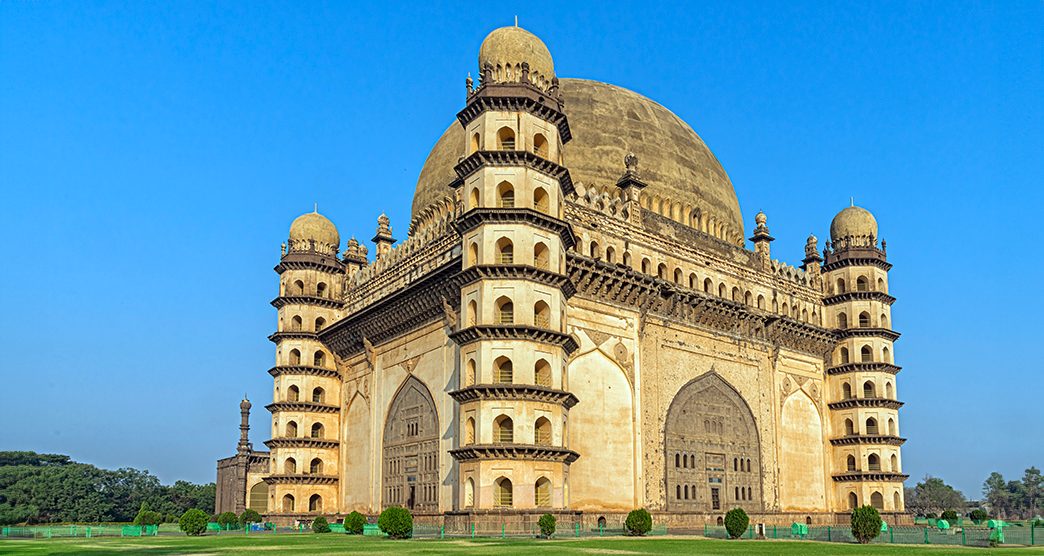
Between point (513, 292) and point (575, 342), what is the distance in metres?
3.43

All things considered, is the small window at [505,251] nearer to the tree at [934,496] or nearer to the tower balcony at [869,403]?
the tower balcony at [869,403]

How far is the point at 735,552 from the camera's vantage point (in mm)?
21828

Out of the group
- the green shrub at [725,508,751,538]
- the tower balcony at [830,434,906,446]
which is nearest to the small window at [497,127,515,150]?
the green shrub at [725,508,751,538]

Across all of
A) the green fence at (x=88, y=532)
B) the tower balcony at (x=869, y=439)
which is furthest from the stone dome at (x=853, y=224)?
the green fence at (x=88, y=532)

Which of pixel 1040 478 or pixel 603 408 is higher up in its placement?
pixel 603 408

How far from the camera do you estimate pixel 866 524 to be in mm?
28328

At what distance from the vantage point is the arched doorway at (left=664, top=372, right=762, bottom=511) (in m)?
38.2

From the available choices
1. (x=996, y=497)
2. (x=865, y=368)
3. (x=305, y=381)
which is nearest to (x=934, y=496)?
(x=996, y=497)

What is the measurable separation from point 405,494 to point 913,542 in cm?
1947

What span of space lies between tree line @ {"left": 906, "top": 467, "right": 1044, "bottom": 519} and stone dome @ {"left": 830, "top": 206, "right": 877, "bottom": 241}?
61.0m

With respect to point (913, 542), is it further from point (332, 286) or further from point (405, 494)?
point (332, 286)

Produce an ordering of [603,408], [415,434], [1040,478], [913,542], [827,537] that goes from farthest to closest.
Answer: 1. [1040,478]
2. [415,434]
3. [603,408]
4. [827,537]
5. [913,542]

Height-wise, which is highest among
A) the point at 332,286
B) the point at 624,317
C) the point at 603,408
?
the point at 332,286

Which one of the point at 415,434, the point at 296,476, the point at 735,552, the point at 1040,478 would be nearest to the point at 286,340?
the point at 296,476
